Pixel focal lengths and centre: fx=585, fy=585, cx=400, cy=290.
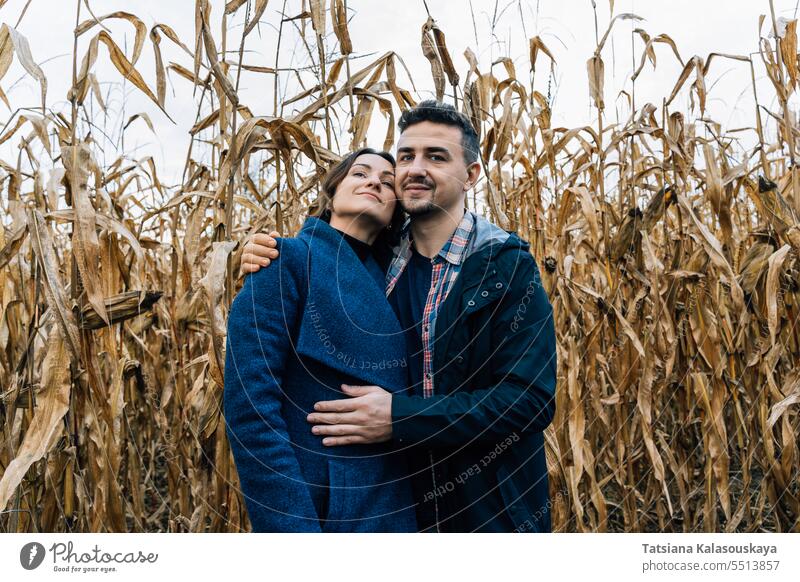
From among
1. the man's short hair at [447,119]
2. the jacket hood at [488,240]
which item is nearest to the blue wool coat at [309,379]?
the jacket hood at [488,240]

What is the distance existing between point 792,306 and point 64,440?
7.07ft

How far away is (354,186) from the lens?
1.35 m

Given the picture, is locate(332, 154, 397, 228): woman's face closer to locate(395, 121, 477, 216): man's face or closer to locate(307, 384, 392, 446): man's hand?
locate(395, 121, 477, 216): man's face

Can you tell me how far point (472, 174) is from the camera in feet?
5.03

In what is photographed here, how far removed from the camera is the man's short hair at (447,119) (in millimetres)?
1435

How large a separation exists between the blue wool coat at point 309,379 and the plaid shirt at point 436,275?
6cm

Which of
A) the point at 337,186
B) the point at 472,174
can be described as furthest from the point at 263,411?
the point at 472,174

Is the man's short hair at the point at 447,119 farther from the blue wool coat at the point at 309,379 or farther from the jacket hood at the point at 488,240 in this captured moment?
the blue wool coat at the point at 309,379

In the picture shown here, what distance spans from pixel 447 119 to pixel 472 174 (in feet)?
0.55

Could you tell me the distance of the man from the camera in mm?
1254

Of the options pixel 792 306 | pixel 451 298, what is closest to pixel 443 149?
pixel 451 298

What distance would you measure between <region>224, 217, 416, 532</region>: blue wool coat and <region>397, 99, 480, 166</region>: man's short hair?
0.37 metres
